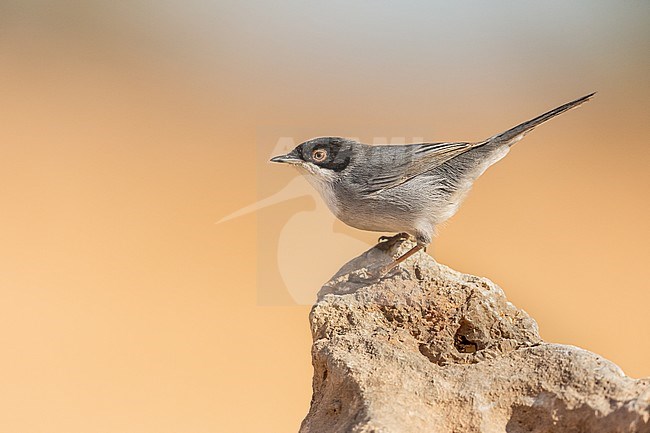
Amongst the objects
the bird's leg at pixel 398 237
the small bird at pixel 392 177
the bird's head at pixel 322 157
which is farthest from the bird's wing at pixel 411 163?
the bird's leg at pixel 398 237

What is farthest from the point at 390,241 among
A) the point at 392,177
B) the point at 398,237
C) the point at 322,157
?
the point at 322,157

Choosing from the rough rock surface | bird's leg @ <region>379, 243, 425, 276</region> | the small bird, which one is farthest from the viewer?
the small bird

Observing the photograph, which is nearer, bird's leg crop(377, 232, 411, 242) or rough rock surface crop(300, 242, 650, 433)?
rough rock surface crop(300, 242, 650, 433)

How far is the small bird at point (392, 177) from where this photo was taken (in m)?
3.36

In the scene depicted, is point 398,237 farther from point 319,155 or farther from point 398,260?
point 319,155

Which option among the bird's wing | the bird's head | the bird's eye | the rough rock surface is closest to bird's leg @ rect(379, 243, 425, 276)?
the rough rock surface

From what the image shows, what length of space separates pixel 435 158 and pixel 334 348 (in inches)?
49.3

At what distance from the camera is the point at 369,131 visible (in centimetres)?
436

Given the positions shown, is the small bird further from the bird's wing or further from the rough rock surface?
the rough rock surface

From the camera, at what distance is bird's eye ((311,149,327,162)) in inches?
134

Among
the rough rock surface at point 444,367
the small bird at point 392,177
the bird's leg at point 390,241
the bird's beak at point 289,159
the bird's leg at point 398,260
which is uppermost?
the bird's beak at point 289,159

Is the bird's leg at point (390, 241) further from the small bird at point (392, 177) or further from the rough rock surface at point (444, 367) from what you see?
the rough rock surface at point (444, 367)

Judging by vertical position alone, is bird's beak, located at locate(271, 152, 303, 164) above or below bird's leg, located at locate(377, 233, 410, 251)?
above

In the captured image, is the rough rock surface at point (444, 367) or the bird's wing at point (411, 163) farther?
the bird's wing at point (411, 163)
